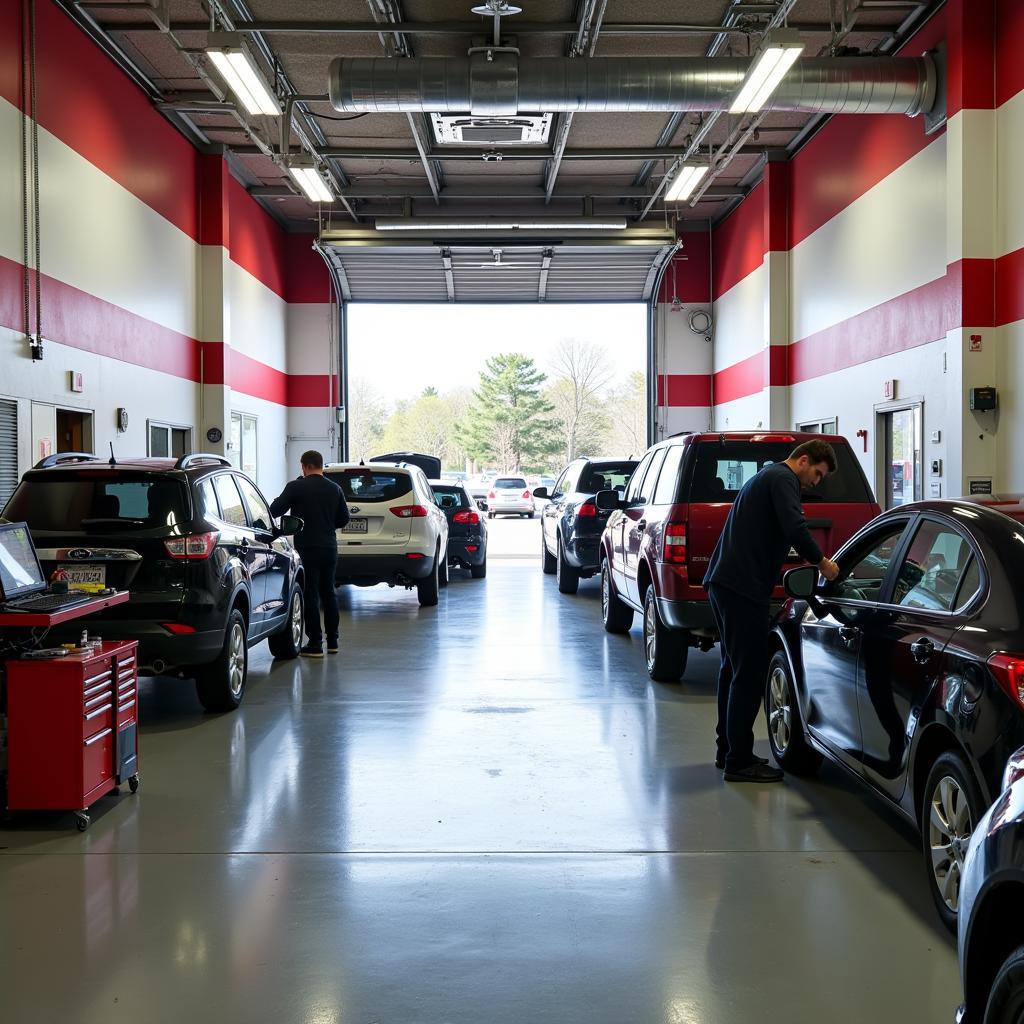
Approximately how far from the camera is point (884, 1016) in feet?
10.4

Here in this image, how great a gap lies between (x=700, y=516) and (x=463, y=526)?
28.7ft

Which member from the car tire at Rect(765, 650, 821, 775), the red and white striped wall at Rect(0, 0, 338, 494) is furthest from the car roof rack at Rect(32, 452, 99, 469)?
the car tire at Rect(765, 650, 821, 775)

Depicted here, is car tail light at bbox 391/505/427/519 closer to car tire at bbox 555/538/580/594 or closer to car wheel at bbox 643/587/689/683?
car tire at bbox 555/538/580/594

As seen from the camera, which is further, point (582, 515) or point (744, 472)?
point (582, 515)

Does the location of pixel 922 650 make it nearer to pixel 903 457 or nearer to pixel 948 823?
pixel 948 823

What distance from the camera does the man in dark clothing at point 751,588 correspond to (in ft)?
18.6

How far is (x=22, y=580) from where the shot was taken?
5.12 metres

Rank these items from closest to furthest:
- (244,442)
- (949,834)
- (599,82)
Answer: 1. (949,834)
2. (599,82)
3. (244,442)

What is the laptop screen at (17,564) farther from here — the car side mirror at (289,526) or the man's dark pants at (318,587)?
the man's dark pants at (318,587)

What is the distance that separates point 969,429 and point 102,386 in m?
10.4

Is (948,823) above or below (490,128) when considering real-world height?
below

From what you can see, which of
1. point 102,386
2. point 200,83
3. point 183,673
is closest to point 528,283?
point 200,83

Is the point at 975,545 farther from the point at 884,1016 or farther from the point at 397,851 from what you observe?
the point at 397,851

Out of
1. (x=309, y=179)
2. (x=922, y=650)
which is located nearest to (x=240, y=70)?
(x=309, y=179)
